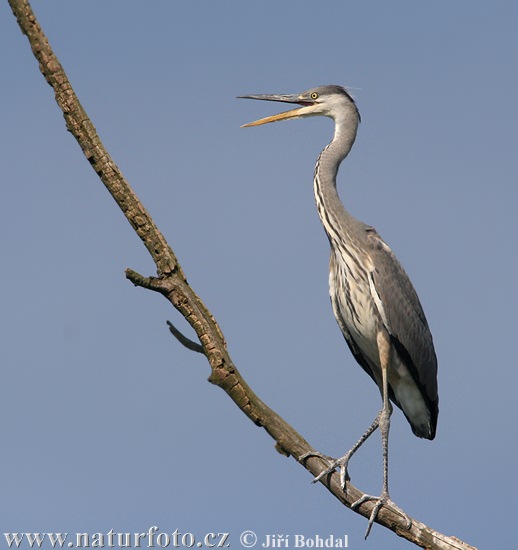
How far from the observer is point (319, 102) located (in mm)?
9109

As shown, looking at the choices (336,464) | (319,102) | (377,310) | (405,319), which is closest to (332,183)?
(319,102)

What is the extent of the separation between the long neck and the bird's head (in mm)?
195

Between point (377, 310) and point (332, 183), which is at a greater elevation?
point (332, 183)

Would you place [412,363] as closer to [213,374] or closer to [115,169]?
[213,374]

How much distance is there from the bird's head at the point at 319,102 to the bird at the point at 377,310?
0.19m

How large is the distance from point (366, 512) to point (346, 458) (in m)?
0.45

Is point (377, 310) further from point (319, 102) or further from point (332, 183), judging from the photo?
point (319, 102)

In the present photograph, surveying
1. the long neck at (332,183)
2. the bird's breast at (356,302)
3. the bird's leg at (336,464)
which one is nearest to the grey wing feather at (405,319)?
the bird's breast at (356,302)

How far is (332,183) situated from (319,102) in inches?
39.8

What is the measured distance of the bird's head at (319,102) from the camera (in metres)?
8.98

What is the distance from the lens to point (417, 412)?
8617 mm

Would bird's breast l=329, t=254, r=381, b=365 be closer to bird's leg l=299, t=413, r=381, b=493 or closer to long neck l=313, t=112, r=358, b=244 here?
long neck l=313, t=112, r=358, b=244

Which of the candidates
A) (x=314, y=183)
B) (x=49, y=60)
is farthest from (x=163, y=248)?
(x=314, y=183)

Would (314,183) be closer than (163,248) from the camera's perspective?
No
